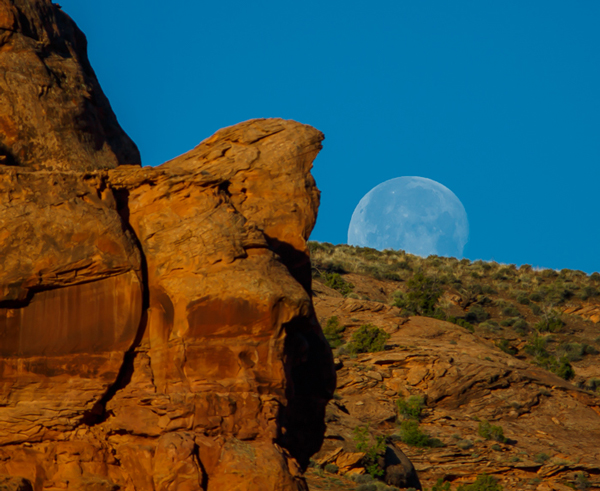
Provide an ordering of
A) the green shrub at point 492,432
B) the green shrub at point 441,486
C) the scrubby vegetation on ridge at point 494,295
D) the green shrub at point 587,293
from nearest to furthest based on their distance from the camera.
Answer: the green shrub at point 441,486 → the green shrub at point 492,432 → the scrubby vegetation on ridge at point 494,295 → the green shrub at point 587,293

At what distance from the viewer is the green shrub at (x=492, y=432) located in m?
29.6

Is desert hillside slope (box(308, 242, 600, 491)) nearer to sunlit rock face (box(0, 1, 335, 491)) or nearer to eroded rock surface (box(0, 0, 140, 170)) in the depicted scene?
sunlit rock face (box(0, 1, 335, 491))

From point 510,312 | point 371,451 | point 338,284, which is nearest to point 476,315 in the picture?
point 510,312

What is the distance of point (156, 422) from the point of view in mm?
11250

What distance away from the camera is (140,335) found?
12023 mm

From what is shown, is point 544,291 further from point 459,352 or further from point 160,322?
point 160,322

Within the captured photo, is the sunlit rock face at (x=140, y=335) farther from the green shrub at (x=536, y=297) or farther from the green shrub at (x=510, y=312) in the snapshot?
the green shrub at (x=536, y=297)

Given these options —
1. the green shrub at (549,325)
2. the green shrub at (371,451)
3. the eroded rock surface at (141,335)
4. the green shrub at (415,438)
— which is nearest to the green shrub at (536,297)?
the green shrub at (549,325)

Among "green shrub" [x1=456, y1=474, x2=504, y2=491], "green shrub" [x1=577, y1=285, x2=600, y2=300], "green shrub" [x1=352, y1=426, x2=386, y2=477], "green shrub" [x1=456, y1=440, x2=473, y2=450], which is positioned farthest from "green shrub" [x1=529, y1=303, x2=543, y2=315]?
"green shrub" [x1=352, y1=426, x2=386, y2=477]

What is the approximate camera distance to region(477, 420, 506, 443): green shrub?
1165 inches

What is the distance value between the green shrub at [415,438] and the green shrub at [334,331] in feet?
25.5

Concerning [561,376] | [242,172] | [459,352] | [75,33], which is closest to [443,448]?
[459,352]

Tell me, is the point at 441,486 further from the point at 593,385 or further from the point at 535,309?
the point at 535,309

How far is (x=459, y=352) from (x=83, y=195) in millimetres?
26132
